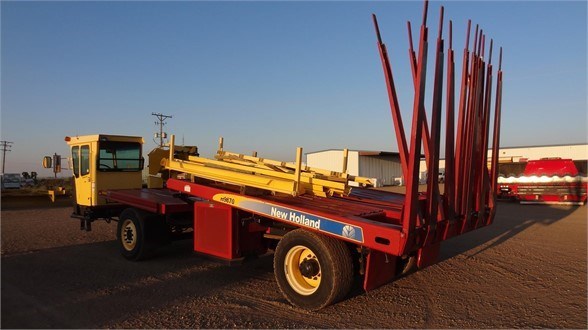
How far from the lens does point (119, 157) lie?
32.7 feet

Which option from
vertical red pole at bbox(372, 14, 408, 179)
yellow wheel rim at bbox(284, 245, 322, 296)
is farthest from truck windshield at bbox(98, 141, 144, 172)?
vertical red pole at bbox(372, 14, 408, 179)

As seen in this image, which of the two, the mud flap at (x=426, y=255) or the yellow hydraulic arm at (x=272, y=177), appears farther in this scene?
the yellow hydraulic arm at (x=272, y=177)

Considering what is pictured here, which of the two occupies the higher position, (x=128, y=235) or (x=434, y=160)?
(x=434, y=160)

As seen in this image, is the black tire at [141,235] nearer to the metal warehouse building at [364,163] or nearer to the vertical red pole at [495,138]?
the vertical red pole at [495,138]

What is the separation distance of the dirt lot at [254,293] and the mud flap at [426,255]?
1.53 feet

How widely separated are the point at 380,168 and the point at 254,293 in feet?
142

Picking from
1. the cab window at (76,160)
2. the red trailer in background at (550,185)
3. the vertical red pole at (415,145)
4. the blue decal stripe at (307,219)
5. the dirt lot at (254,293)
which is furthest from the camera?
the red trailer in background at (550,185)

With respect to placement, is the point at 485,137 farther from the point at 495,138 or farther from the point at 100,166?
the point at 100,166

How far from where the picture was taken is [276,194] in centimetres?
611

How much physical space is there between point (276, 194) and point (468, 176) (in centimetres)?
265

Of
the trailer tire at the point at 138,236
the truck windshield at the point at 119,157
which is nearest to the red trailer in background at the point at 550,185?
the truck windshield at the point at 119,157

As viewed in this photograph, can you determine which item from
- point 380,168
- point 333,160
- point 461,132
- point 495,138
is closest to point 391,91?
point 461,132

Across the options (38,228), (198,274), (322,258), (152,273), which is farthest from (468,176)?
(38,228)

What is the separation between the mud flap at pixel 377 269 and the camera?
→ 16.1ft
